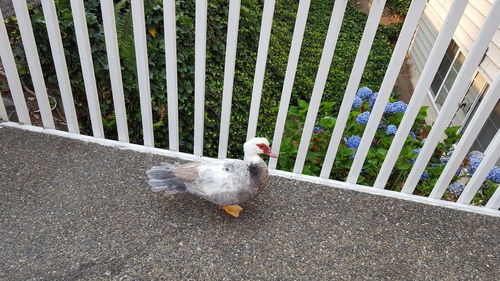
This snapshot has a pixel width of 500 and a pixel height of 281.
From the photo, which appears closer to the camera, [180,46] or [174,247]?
[174,247]

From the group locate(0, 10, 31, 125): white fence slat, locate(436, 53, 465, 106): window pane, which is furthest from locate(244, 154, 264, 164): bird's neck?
locate(436, 53, 465, 106): window pane

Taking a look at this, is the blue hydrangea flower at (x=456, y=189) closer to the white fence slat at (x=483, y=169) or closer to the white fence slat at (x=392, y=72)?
the white fence slat at (x=483, y=169)

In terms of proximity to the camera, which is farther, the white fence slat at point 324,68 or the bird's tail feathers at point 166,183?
the bird's tail feathers at point 166,183

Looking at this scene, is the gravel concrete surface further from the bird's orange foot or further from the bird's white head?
the bird's white head

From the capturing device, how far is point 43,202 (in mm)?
1860

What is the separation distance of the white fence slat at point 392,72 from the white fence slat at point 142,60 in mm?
1215

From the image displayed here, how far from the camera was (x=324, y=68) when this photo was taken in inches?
67.5

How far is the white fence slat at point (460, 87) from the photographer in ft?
4.79

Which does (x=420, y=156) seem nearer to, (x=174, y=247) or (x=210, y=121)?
(x=174, y=247)

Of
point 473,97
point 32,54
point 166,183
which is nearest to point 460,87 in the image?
point 166,183

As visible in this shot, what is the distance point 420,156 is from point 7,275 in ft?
6.82

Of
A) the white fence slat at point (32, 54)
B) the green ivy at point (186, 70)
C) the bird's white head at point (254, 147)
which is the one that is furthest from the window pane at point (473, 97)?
the white fence slat at point (32, 54)

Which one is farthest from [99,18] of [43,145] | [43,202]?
[43,202]

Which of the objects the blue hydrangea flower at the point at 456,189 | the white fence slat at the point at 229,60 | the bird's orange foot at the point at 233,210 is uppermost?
the white fence slat at the point at 229,60
